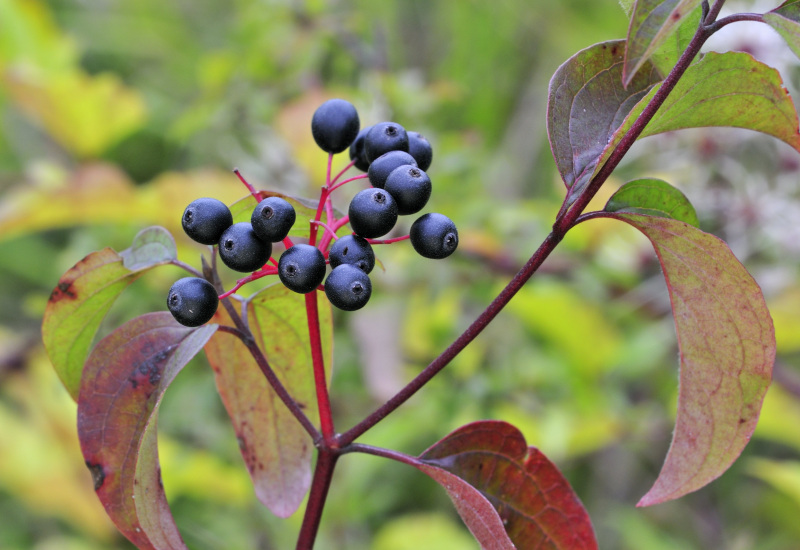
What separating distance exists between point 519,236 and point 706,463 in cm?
133

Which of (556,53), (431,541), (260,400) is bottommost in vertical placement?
(431,541)

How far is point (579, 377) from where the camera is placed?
1.96 metres

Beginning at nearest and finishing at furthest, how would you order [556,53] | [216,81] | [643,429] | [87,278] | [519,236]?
1. [87,278]
2. [643,429]
3. [519,236]
4. [216,81]
5. [556,53]

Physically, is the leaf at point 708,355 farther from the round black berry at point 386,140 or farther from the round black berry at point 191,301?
the round black berry at point 191,301

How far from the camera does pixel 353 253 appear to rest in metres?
0.57

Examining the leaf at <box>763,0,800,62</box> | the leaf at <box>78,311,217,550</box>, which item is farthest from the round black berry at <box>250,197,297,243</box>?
the leaf at <box>763,0,800,62</box>

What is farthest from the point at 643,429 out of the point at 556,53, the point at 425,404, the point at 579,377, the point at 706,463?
the point at 556,53

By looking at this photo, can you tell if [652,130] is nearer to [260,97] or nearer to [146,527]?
[146,527]

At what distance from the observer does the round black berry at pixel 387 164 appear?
1.97ft

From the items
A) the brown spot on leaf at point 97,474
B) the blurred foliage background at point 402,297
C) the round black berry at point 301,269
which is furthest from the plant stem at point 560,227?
the blurred foliage background at point 402,297

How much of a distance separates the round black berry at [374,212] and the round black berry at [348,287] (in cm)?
4

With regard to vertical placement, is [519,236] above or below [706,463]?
above

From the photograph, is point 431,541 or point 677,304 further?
point 431,541

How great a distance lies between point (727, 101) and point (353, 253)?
1.00 feet
